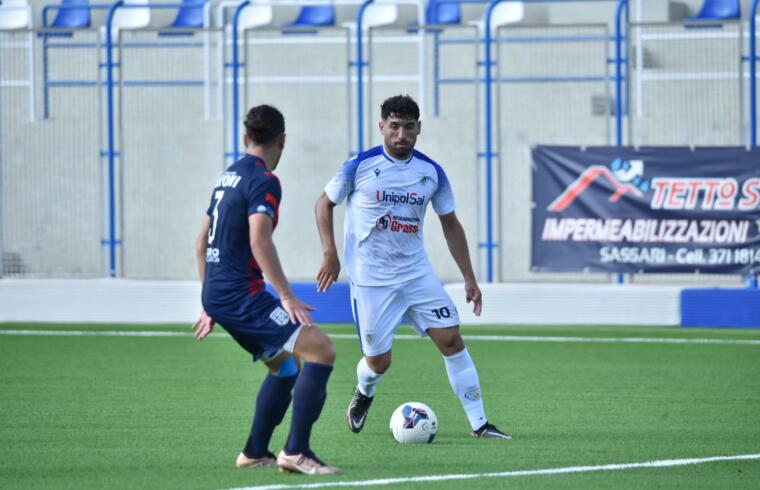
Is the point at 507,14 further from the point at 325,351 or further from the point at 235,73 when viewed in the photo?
the point at 325,351

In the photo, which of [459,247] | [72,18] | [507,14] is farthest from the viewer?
[507,14]

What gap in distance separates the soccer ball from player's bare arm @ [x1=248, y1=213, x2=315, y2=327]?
1.79 metres

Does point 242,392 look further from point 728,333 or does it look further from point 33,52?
point 33,52

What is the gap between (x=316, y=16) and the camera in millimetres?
22656

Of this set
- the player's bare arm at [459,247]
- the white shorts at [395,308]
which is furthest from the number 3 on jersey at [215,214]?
the player's bare arm at [459,247]

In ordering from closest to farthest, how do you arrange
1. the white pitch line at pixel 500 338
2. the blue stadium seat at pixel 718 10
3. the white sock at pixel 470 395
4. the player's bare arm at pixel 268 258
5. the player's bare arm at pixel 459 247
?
the player's bare arm at pixel 268 258
the white sock at pixel 470 395
the player's bare arm at pixel 459 247
the white pitch line at pixel 500 338
the blue stadium seat at pixel 718 10

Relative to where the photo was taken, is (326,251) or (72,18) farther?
(72,18)

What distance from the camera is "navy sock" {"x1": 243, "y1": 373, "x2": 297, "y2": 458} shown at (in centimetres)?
A: 689

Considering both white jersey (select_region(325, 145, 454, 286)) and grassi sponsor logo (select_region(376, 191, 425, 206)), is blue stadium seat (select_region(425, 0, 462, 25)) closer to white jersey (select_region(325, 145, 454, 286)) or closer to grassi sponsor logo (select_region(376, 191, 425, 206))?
white jersey (select_region(325, 145, 454, 286))

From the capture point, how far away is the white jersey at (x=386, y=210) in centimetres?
848

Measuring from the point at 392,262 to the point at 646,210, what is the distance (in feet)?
30.3

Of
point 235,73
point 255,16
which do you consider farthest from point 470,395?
point 255,16

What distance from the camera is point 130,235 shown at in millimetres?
18953

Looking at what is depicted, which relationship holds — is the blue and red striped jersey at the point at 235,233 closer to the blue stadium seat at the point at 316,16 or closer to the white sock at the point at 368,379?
the white sock at the point at 368,379
